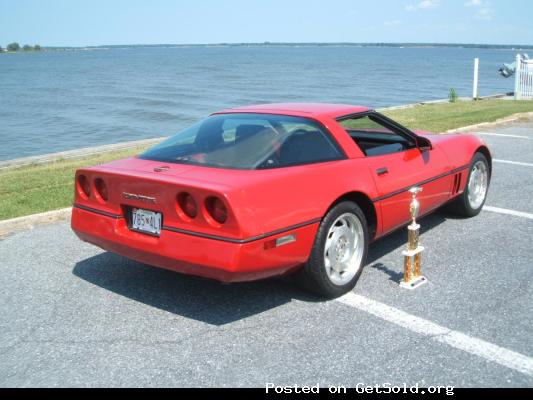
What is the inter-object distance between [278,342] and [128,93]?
35675 millimetres

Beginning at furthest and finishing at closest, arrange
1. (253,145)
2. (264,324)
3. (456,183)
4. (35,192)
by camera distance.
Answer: (35,192) < (456,183) < (253,145) < (264,324)

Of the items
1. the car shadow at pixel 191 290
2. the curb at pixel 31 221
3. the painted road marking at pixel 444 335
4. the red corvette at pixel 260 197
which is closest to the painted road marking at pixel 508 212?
the red corvette at pixel 260 197

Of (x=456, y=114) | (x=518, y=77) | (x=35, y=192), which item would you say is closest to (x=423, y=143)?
(x=35, y=192)

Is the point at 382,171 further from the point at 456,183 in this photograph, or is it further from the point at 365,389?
the point at 365,389

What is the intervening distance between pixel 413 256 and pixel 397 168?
2.47 ft

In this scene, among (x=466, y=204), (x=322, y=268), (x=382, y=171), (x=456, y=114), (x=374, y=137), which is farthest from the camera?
(x=456, y=114)

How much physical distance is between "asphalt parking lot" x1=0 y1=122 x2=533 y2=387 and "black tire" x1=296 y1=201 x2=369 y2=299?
0.09 meters

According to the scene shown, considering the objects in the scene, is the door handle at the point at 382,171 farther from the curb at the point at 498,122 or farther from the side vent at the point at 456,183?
the curb at the point at 498,122

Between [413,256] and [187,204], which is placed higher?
[187,204]

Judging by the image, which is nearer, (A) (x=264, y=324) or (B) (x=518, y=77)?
(A) (x=264, y=324)

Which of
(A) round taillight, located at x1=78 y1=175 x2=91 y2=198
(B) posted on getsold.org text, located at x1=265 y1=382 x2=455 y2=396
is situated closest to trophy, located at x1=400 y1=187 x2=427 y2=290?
(B) posted on getsold.org text, located at x1=265 y1=382 x2=455 y2=396

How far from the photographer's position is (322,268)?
3.77 metres

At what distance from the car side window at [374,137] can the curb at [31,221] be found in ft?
10.2

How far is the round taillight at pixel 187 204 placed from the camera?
3.46 m
